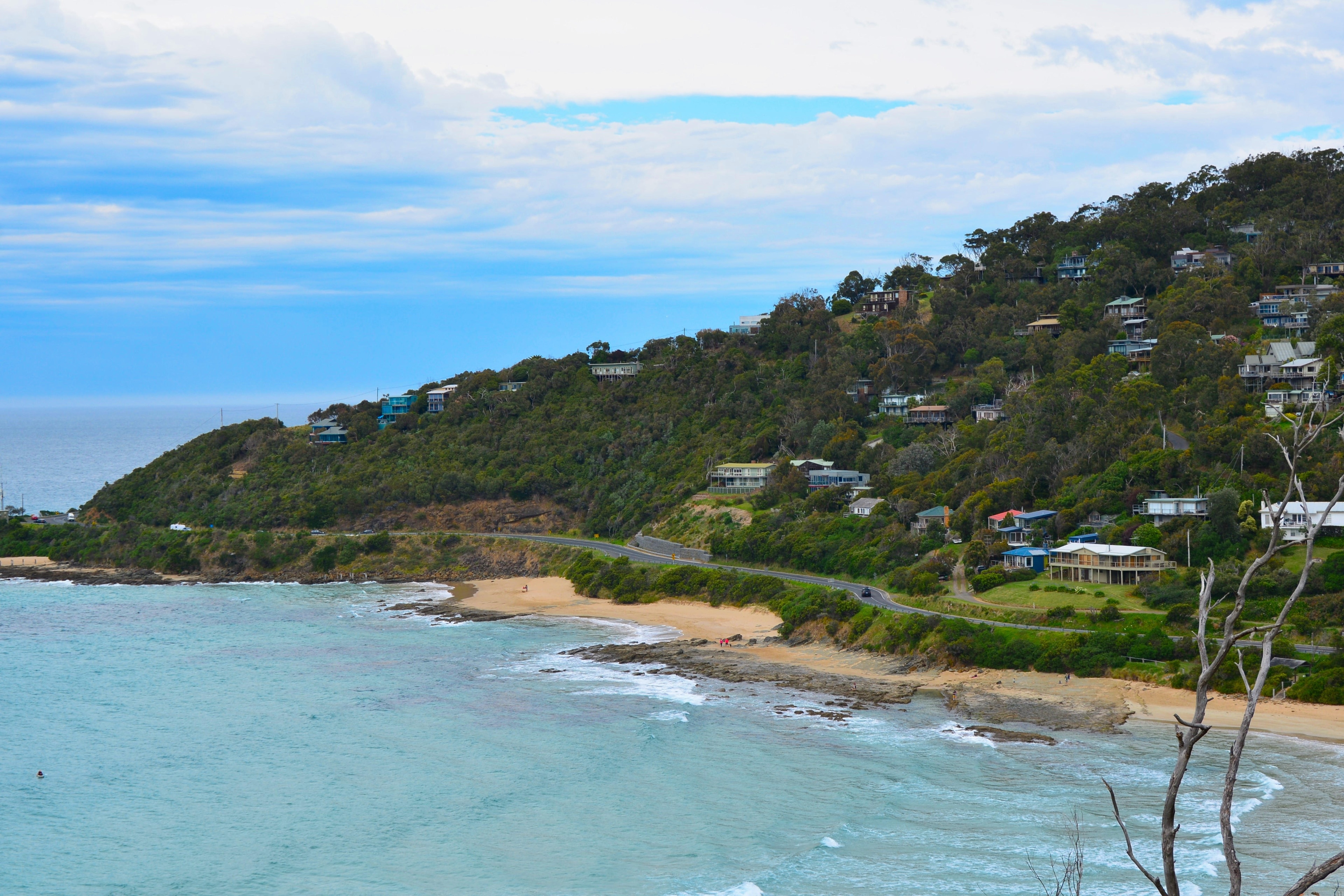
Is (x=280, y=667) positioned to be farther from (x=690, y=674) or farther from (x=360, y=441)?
(x=360, y=441)

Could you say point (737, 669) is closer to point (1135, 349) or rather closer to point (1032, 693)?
point (1032, 693)

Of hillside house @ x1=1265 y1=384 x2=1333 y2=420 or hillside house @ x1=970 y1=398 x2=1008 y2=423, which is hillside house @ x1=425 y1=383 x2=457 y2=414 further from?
hillside house @ x1=1265 y1=384 x2=1333 y2=420

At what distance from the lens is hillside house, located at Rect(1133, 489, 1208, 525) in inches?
1887

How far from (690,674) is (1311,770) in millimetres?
22120

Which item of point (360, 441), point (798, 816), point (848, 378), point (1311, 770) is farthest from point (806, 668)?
point (360, 441)

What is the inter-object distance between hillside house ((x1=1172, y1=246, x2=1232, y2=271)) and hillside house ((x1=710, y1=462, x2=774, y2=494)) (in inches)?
1605

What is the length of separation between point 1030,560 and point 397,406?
6995 centimetres

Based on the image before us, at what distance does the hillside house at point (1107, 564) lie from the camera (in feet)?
149

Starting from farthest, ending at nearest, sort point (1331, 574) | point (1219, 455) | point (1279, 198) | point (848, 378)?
point (1279, 198) → point (848, 378) → point (1219, 455) → point (1331, 574)

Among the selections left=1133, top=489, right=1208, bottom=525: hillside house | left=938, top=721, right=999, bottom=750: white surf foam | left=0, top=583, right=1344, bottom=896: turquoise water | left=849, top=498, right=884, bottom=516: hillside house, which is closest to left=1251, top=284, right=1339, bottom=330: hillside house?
left=1133, top=489, right=1208, bottom=525: hillside house

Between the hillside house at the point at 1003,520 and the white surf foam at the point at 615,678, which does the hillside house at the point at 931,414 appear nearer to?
the hillside house at the point at 1003,520

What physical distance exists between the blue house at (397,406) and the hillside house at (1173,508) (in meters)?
70.0

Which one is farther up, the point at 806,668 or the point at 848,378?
the point at 848,378

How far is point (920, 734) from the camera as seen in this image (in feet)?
112
